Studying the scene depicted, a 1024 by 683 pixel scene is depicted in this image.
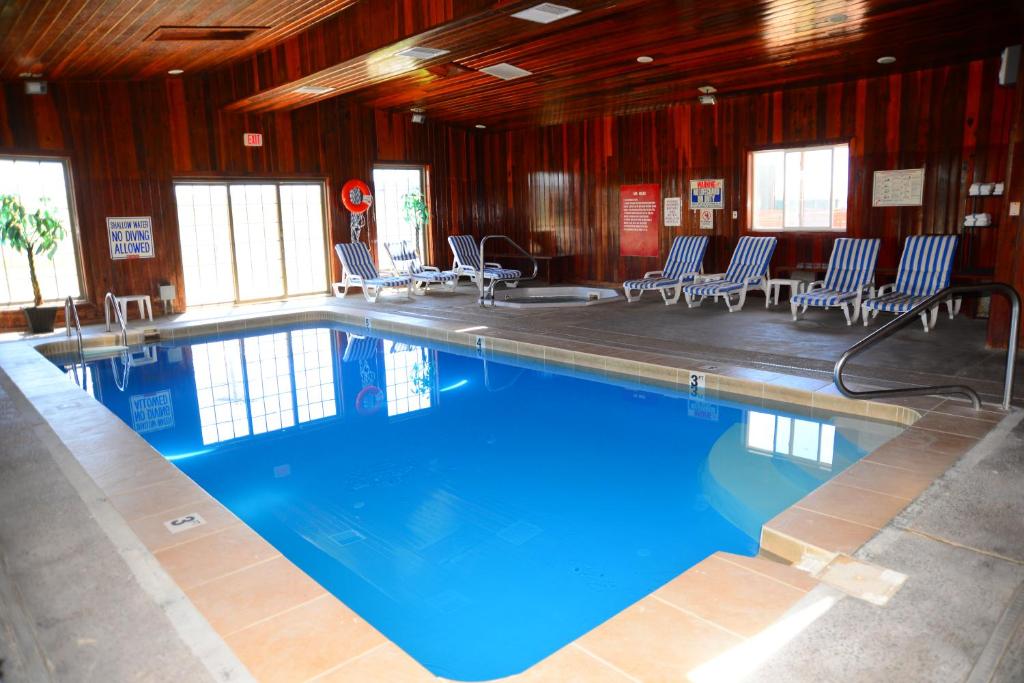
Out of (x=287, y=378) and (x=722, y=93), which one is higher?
(x=722, y=93)

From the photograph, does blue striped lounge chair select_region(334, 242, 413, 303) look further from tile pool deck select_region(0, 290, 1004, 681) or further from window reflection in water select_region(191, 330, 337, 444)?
tile pool deck select_region(0, 290, 1004, 681)

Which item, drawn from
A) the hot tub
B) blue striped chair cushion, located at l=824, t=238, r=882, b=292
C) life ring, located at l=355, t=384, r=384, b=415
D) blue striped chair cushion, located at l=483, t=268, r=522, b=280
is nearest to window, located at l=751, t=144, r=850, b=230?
the hot tub

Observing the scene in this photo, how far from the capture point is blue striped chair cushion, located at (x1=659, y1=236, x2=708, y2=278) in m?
9.70

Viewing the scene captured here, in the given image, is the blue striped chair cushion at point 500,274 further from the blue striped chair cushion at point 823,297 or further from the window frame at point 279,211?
the blue striped chair cushion at point 823,297

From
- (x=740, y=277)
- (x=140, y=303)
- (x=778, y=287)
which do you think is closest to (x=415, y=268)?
(x=140, y=303)

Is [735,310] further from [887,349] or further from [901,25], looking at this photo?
[901,25]

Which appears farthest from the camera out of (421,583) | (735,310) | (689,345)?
(735,310)

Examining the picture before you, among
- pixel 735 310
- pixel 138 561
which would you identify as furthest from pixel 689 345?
pixel 138 561

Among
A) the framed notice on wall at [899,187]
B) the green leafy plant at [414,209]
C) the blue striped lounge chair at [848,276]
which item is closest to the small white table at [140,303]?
the green leafy plant at [414,209]

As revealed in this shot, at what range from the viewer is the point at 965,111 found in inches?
302

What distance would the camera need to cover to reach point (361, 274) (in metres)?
10.8

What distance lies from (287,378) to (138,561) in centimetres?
416

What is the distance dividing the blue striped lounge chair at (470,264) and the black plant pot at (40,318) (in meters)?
5.81

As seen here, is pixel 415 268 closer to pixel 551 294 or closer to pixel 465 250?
pixel 465 250
